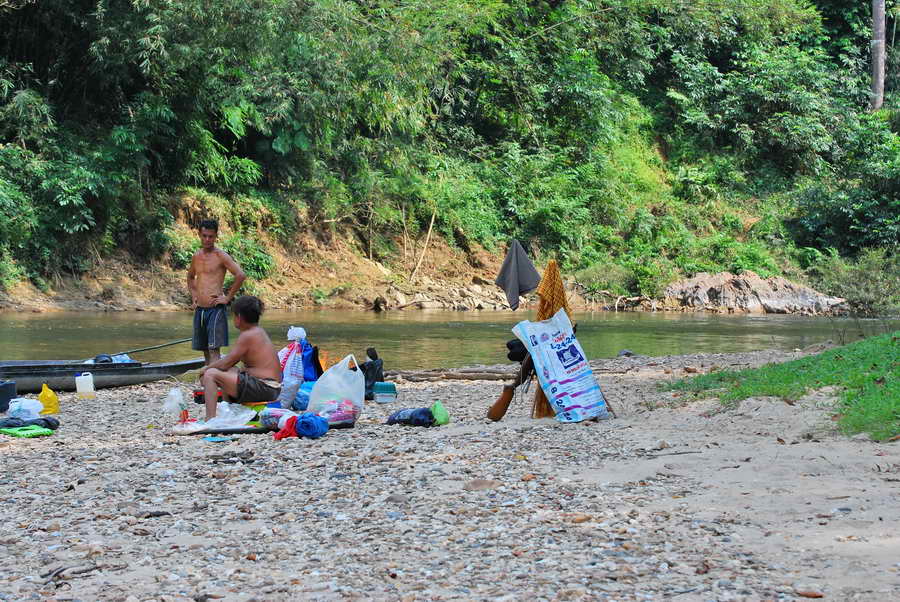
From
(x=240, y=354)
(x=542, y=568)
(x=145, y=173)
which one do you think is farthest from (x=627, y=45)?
(x=542, y=568)

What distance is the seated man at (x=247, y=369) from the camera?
24.6 feet

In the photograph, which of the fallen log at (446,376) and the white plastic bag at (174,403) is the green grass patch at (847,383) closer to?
the fallen log at (446,376)

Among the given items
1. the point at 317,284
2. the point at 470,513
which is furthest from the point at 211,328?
the point at 317,284

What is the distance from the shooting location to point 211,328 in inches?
378

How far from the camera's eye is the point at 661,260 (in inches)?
1192

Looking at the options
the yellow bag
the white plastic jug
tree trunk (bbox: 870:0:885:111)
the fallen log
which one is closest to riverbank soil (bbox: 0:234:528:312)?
the white plastic jug

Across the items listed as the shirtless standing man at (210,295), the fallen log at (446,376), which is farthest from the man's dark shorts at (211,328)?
the fallen log at (446,376)

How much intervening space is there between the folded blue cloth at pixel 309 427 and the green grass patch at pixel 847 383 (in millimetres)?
3264

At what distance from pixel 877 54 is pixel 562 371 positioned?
3483 centimetres

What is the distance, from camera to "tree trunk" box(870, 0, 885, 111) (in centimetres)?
3572

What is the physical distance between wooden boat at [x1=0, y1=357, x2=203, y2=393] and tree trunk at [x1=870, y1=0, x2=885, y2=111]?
3376cm

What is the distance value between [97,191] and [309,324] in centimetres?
666

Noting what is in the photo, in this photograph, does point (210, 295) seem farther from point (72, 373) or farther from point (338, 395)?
point (338, 395)

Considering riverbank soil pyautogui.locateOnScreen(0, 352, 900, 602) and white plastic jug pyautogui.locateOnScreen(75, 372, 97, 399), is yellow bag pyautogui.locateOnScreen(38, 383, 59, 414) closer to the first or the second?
white plastic jug pyautogui.locateOnScreen(75, 372, 97, 399)
